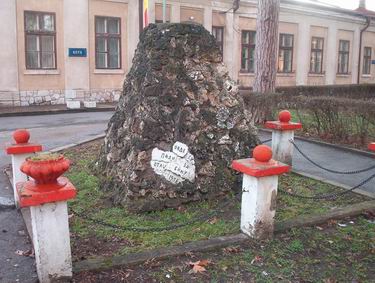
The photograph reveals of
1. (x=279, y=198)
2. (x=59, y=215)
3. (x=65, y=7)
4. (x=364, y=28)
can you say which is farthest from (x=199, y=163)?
(x=364, y=28)

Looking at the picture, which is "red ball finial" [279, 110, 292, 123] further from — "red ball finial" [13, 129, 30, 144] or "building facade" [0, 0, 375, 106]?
"building facade" [0, 0, 375, 106]

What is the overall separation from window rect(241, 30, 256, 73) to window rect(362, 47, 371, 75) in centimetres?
1204

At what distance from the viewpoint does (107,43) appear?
67.0 ft

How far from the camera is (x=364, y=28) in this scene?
32.5 m

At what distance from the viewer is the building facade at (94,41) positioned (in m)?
18.0

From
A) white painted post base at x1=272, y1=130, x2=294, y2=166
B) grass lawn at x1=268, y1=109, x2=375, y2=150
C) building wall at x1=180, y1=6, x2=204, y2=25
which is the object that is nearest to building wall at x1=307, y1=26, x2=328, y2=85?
building wall at x1=180, y1=6, x2=204, y2=25

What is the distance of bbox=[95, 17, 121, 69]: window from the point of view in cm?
2014

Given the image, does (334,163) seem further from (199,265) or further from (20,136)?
(20,136)

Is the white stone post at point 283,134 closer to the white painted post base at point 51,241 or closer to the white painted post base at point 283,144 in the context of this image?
the white painted post base at point 283,144

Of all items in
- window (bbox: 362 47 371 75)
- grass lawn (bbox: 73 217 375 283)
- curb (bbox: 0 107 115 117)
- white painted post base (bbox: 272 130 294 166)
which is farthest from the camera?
window (bbox: 362 47 371 75)

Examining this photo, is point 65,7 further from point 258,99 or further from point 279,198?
point 279,198

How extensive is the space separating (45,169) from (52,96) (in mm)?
16708

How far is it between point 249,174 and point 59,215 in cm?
179

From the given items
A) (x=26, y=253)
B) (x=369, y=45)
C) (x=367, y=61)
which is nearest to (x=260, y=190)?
(x=26, y=253)
